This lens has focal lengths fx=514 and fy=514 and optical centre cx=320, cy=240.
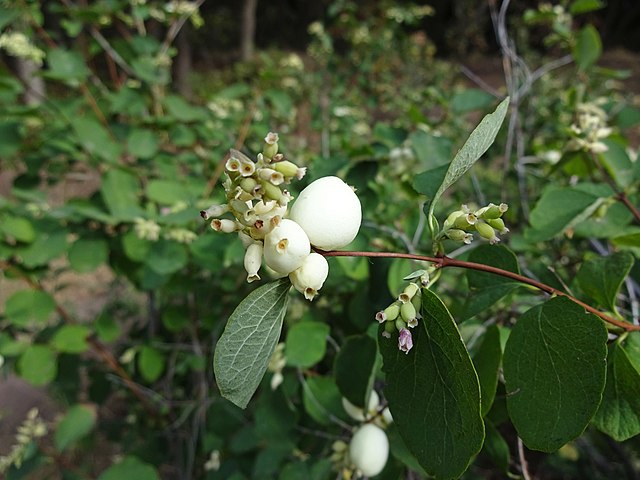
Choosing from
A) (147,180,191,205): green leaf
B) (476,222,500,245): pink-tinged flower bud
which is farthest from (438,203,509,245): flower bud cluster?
(147,180,191,205): green leaf

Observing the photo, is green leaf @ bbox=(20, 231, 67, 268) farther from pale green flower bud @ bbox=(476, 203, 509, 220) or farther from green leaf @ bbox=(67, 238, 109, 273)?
pale green flower bud @ bbox=(476, 203, 509, 220)

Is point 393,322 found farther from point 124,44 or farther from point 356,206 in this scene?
point 124,44

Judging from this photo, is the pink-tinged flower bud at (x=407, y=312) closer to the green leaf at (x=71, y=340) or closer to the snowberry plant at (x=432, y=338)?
the snowberry plant at (x=432, y=338)

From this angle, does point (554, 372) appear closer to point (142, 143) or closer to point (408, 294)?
point (408, 294)

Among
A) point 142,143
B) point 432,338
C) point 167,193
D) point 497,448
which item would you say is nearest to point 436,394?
point 432,338

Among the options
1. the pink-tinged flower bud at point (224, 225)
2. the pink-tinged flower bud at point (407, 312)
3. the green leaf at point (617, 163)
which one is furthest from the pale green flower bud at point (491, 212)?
the green leaf at point (617, 163)

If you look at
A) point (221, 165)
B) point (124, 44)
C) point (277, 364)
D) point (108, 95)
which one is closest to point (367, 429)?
point (277, 364)
